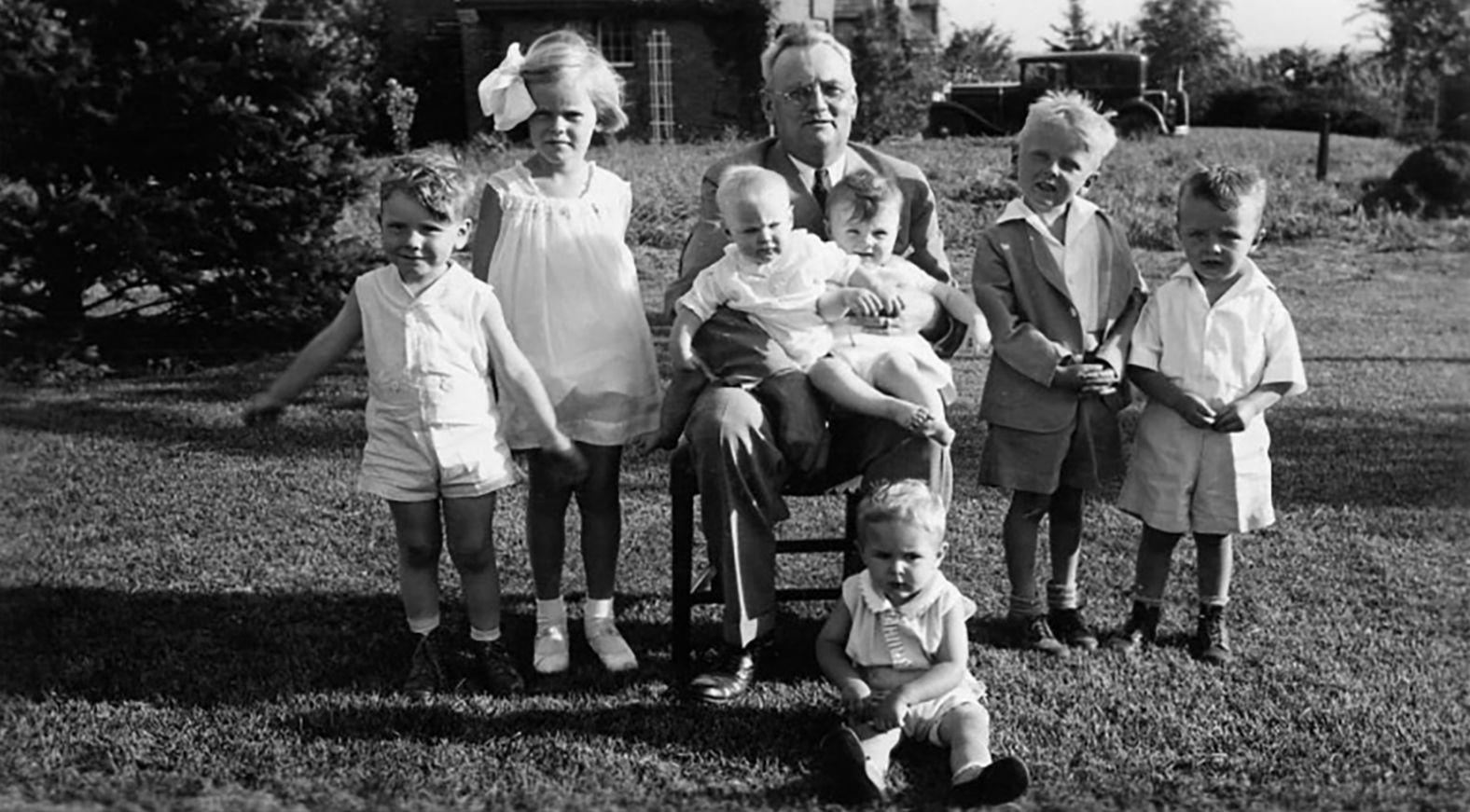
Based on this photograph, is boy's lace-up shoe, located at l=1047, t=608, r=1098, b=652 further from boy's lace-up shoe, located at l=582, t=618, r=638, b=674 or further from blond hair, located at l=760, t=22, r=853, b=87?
blond hair, located at l=760, t=22, r=853, b=87

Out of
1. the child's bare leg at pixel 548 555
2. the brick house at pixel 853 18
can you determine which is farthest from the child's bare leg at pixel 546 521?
the brick house at pixel 853 18

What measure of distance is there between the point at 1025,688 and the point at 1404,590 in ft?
5.60

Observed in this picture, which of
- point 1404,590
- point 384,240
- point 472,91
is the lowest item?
point 1404,590

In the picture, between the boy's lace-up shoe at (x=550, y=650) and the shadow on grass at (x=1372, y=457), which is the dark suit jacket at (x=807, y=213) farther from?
the shadow on grass at (x=1372, y=457)

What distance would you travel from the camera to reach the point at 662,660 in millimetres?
4074

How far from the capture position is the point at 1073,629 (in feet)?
13.7

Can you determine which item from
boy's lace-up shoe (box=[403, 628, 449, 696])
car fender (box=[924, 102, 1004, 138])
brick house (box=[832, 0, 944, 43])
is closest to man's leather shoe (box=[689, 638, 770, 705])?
boy's lace-up shoe (box=[403, 628, 449, 696])

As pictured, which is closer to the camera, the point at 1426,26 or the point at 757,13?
the point at 1426,26

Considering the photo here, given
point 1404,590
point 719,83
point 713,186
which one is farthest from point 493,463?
point 719,83

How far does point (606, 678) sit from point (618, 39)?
15.0 ft

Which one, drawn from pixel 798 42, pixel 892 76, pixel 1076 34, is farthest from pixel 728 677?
pixel 892 76

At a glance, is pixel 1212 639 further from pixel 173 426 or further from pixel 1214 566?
pixel 173 426

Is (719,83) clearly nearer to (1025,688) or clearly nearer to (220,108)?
(220,108)

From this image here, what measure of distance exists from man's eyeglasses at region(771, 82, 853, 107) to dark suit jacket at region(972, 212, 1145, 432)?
1.94ft
